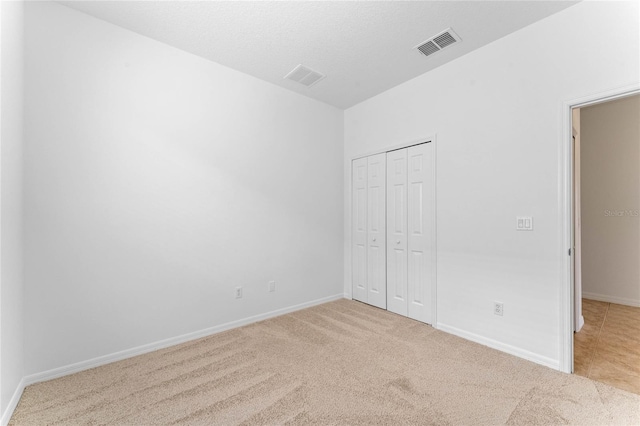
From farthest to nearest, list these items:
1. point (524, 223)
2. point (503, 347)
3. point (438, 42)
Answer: point (438, 42), point (503, 347), point (524, 223)

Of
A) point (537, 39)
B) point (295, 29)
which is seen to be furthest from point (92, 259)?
point (537, 39)

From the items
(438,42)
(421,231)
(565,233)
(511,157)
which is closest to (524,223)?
(565,233)

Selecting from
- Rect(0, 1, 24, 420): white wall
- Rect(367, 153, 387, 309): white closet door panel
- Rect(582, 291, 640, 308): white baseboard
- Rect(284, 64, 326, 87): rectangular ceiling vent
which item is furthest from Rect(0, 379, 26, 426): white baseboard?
Rect(582, 291, 640, 308): white baseboard

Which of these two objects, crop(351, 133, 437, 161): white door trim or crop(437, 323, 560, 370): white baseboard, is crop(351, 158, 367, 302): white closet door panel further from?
crop(437, 323, 560, 370): white baseboard

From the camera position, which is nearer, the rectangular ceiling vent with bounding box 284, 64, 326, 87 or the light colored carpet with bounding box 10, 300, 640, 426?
the light colored carpet with bounding box 10, 300, 640, 426

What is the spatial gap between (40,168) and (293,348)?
99.4 inches

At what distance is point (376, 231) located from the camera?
3895 millimetres

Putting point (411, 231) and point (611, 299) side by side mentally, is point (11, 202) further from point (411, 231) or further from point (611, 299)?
point (611, 299)

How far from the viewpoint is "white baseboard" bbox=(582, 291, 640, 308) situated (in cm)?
385

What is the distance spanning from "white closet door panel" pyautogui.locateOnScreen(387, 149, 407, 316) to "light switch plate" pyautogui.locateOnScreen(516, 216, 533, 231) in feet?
3.96

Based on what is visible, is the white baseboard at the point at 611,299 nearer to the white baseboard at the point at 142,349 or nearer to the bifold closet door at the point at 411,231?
the bifold closet door at the point at 411,231

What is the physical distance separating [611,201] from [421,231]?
311 centimetres

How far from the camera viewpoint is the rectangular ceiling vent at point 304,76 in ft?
10.5

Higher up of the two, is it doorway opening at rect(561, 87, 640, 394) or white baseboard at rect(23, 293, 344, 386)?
doorway opening at rect(561, 87, 640, 394)
